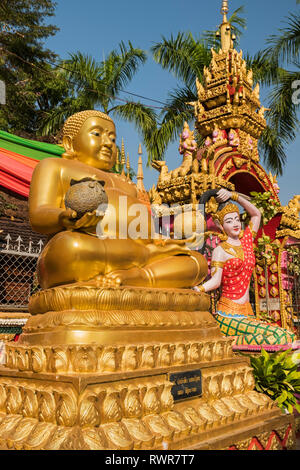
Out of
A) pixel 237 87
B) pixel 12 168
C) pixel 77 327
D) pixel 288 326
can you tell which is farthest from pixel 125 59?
pixel 77 327

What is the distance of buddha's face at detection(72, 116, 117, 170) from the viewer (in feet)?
11.1

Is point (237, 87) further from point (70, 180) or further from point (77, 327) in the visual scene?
point (77, 327)

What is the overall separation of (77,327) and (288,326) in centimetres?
556

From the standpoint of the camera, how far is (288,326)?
7066 millimetres

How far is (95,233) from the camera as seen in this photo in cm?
284

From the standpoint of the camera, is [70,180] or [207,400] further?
[70,180]

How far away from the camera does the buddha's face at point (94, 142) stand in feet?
11.1

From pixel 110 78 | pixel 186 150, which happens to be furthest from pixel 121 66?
pixel 186 150

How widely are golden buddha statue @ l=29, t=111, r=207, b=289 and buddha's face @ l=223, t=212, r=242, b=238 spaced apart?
1.61m

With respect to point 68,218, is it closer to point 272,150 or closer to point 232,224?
point 232,224

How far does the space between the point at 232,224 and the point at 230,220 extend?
2.0 inches

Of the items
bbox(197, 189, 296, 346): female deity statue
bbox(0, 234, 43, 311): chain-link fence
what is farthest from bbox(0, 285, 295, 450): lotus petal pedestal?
bbox(0, 234, 43, 311): chain-link fence

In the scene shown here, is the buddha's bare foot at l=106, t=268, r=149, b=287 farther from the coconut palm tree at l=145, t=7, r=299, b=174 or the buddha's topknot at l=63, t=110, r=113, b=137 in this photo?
the coconut palm tree at l=145, t=7, r=299, b=174

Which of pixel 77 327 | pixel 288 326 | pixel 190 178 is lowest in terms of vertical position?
pixel 288 326
